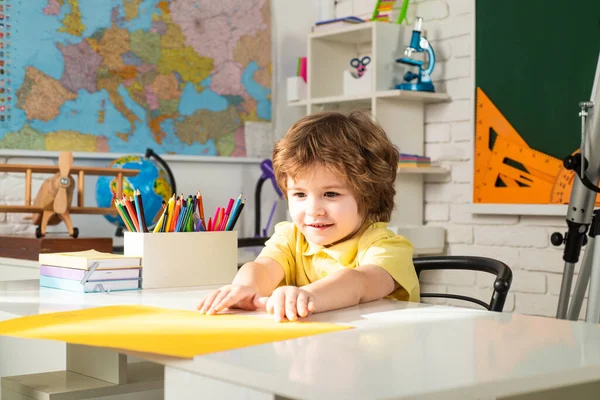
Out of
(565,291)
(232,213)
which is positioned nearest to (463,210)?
(565,291)

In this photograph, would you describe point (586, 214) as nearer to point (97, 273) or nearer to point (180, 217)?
point (180, 217)

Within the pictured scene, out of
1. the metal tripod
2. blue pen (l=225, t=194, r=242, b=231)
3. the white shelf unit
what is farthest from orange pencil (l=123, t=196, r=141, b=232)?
the white shelf unit

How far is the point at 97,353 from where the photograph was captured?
1.07 meters

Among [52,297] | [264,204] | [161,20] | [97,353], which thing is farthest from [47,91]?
[97,353]

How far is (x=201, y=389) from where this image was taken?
0.70 metres

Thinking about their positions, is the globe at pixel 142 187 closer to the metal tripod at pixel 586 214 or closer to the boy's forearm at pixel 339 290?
the metal tripod at pixel 586 214

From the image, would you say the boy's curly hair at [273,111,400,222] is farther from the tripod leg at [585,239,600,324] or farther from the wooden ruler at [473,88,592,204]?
the wooden ruler at [473,88,592,204]

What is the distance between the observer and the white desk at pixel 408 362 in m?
0.62

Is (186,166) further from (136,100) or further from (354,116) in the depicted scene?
(354,116)

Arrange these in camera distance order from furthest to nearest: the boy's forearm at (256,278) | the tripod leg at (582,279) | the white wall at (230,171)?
the white wall at (230,171) < the tripod leg at (582,279) < the boy's forearm at (256,278)

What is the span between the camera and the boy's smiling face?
49.3 inches

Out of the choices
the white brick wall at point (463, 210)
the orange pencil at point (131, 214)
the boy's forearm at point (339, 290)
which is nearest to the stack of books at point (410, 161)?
the white brick wall at point (463, 210)

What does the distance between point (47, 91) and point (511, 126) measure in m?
1.67

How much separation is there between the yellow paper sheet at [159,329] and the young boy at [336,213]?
23 cm
